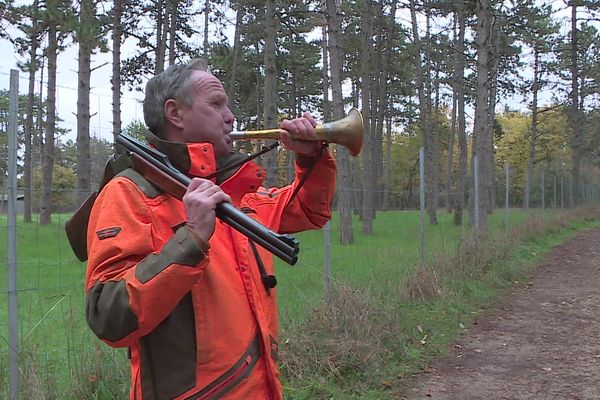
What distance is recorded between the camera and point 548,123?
145 feet

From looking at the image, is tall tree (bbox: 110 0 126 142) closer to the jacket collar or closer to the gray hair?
the gray hair

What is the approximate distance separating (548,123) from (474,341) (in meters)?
41.6

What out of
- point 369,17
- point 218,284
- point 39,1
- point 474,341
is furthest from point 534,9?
point 218,284

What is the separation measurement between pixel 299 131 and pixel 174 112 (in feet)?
1.43

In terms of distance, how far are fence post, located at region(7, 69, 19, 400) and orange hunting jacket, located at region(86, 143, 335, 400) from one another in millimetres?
2144

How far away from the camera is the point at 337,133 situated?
2160 millimetres

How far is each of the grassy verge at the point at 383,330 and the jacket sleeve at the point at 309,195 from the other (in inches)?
98.6

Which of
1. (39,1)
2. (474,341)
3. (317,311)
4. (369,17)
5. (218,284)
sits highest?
(369,17)

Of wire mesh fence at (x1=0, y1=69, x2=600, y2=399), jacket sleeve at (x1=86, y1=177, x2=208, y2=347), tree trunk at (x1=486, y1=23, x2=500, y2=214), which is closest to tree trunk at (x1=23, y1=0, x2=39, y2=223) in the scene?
wire mesh fence at (x1=0, y1=69, x2=600, y2=399)

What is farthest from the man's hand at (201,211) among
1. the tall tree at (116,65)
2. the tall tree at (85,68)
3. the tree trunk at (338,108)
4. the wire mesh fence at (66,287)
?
the tall tree at (116,65)

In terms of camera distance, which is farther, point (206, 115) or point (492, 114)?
point (492, 114)

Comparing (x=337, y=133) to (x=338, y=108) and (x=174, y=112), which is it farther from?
(x=338, y=108)

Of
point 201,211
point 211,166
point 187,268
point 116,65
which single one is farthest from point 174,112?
point 116,65

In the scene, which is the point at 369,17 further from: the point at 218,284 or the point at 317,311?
the point at 218,284
